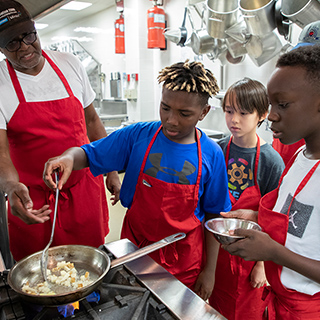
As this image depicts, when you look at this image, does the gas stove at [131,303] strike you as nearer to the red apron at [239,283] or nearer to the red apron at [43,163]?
the red apron at [43,163]

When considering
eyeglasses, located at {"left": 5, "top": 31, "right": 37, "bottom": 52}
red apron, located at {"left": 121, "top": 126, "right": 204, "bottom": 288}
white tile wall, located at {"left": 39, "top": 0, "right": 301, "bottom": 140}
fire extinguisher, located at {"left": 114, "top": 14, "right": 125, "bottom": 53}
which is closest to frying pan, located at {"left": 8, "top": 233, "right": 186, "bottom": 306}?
red apron, located at {"left": 121, "top": 126, "right": 204, "bottom": 288}

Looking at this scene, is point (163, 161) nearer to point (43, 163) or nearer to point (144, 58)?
point (43, 163)

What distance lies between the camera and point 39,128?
4.11 feet

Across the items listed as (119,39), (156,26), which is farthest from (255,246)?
(119,39)

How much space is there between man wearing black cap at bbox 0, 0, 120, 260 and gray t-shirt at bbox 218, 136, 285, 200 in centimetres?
57

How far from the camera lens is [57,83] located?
1.33 meters

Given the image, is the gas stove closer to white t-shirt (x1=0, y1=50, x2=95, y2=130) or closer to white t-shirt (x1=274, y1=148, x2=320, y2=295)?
white t-shirt (x1=274, y1=148, x2=320, y2=295)

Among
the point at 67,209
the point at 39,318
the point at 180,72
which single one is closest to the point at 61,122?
the point at 67,209

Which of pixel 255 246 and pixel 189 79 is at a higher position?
pixel 189 79

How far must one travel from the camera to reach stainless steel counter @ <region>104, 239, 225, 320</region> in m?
0.74

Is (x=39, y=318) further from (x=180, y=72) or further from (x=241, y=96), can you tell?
(x=241, y=96)

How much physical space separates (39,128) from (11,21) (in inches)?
16.0

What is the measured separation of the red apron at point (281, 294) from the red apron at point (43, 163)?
77 centimetres

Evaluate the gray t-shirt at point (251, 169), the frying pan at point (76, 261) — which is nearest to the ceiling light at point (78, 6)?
the gray t-shirt at point (251, 169)
